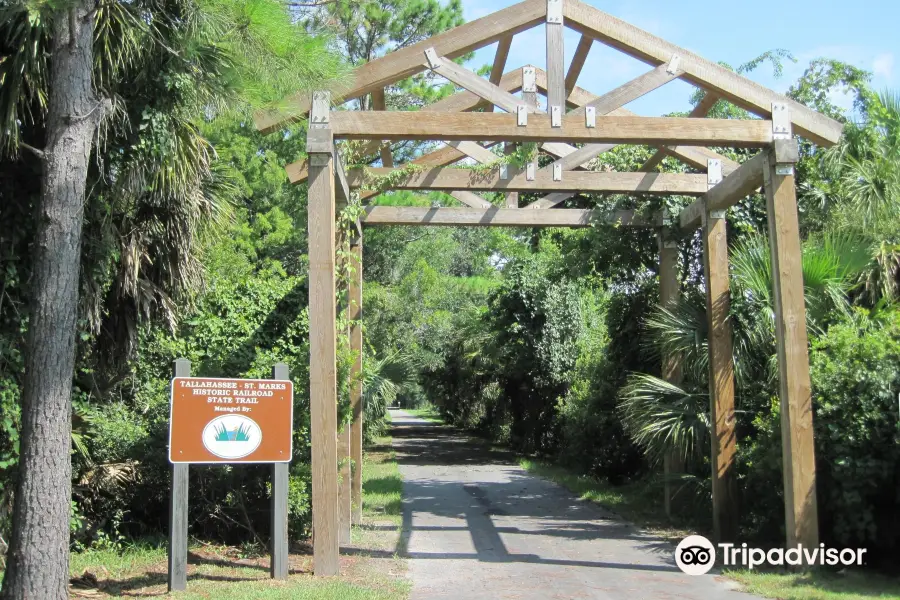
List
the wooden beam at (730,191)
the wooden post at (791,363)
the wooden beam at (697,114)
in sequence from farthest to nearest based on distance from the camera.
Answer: the wooden beam at (697,114) → the wooden beam at (730,191) → the wooden post at (791,363)

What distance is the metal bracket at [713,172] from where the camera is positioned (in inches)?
416

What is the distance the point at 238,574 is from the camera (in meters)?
8.13

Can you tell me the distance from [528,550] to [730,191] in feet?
16.0

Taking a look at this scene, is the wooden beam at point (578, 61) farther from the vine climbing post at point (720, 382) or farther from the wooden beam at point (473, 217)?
the vine climbing post at point (720, 382)

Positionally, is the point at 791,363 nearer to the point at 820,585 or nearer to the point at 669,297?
the point at 820,585

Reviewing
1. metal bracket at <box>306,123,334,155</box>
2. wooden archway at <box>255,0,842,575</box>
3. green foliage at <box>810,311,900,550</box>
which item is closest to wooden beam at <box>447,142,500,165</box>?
wooden archway at <box>255,0,842,575</box>

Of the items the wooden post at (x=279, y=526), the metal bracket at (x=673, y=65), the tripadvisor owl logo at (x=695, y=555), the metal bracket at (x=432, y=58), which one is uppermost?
the metal bracket at (x=432, y=58)

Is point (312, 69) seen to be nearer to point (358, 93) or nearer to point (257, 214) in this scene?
point (358, 93)

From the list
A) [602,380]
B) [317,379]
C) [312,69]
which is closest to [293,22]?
[312,69]

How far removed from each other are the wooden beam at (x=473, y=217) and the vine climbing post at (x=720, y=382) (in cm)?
201

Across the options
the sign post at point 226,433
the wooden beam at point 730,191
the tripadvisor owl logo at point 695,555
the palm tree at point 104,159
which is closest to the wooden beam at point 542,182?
the wooden beam at point 730,191

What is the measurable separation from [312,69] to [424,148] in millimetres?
19450

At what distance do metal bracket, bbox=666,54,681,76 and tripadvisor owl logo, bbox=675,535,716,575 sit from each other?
5.12m

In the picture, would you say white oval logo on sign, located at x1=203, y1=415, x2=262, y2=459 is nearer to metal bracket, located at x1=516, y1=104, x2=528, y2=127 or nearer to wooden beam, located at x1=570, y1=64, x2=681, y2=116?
metal bracket, located at x1=516, y1=104, x2=528, y2=127
